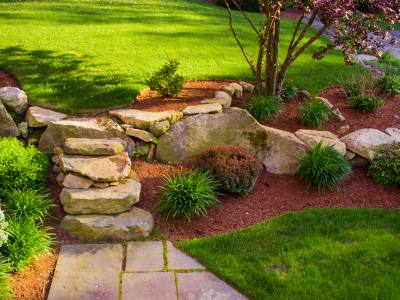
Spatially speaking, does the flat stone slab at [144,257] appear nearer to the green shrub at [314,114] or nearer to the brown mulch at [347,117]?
the brown mulch at [347,117]

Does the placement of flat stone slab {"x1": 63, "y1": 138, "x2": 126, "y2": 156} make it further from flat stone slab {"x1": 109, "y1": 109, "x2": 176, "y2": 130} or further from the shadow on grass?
the shadow on grass

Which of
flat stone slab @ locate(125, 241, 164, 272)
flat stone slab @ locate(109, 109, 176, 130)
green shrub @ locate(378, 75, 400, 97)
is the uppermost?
green shrub @ locate(378, 75, 400, 97)

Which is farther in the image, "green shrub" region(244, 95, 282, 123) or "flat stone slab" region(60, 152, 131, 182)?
"green shrub" region(244, 95, 282, 123)

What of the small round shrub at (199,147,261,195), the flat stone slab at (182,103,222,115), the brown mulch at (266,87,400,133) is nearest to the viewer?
the small round shrub at (199,147,261,195)

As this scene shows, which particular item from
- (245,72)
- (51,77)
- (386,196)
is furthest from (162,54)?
(386,196)

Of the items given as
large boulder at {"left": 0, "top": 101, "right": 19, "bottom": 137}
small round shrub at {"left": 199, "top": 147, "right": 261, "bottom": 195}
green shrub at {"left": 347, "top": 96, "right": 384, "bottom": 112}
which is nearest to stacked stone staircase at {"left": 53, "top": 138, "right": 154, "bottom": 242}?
large boulder at {"left": 0, "top": 101, "right": 19, "bottom": 137}

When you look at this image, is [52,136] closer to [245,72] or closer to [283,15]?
[245,72]

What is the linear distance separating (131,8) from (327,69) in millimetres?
6001

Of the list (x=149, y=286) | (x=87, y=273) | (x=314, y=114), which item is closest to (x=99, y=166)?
(x=87, y=273)

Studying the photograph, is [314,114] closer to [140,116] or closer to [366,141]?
[366,141]

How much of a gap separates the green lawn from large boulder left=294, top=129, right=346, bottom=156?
1.05 metres

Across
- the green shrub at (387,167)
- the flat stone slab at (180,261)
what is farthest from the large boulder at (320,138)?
the flat stone slab at (180,261)

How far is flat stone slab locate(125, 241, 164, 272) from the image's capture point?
459 centimetres

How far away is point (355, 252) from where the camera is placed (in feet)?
15.7
